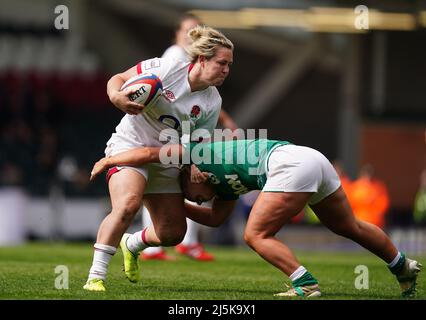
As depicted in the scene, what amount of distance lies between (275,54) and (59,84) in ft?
19.4

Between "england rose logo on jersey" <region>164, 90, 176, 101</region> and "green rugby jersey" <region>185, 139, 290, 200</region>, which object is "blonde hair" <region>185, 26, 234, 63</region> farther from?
"green rugby jersey" <region>185, 139, 290, 200</region>

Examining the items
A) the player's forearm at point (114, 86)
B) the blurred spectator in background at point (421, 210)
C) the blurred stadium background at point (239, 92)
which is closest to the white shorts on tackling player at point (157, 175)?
the player's forearm at point (114, 86)

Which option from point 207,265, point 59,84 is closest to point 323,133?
point 59,84

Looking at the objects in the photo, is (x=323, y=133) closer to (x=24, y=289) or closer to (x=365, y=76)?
(x=365, y=76)

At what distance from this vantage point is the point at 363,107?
948 inches

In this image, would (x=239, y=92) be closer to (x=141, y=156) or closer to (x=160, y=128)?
(x=160, y=128)

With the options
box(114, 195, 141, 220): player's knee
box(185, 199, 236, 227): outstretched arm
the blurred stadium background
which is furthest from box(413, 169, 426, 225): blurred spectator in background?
box(114, 195, 141, 220): player's knee

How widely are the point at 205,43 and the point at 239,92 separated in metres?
21.4

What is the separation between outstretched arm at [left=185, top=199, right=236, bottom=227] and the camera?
8.04 metres

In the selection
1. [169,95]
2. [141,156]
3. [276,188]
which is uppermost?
[169,95]

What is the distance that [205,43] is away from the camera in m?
7.55

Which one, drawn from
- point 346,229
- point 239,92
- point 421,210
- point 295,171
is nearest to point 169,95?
point 295,171

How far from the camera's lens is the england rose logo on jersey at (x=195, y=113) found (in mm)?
7738

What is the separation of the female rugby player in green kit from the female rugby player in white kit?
0.20 metres
